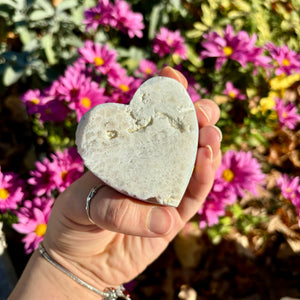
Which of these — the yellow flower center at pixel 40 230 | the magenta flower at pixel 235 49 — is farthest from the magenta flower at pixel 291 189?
the yellow flower center at pixel 40 230

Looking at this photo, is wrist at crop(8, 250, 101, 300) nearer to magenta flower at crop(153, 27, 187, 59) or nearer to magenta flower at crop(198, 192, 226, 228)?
magenta flower at crop(198, 192, 226, 228)

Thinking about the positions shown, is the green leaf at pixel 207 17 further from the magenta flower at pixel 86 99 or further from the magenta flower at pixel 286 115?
the magenta flower at pixel 86 99

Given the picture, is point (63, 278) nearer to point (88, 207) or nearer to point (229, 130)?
point (88, 207)

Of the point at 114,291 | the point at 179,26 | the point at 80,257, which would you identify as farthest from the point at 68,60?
the point at 114,291

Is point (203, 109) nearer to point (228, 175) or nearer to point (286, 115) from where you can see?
point (228, 175)

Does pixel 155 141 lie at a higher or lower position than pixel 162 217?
higher

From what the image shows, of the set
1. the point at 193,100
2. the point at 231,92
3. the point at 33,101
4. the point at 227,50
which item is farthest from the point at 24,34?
the point at 231,92
